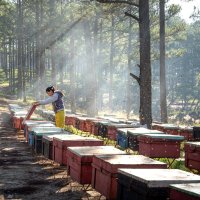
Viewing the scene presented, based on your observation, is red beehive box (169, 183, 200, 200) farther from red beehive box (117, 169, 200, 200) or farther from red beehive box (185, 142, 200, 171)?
red beehive box (185, 142, 200, 171)

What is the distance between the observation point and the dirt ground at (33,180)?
340 inches

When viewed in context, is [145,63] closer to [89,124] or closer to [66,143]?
[89,124]

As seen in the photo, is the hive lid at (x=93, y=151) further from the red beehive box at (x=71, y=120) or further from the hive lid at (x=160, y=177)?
the red beehive box at (x=71, y=120)

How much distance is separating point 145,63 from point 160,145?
6.41 meters

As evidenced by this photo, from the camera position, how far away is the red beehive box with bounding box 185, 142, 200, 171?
9383 mm

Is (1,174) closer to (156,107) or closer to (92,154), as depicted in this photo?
(92,154)

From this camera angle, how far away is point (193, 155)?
377 inches

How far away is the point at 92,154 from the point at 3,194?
2.27 meters

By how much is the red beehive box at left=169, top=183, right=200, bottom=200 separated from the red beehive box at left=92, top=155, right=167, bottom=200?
1715 mm

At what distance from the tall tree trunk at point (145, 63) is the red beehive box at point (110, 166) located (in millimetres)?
8888

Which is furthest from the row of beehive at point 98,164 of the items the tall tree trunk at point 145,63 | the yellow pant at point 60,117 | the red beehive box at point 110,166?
the tall tree trunk at point 145,63

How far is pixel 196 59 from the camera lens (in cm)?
9100

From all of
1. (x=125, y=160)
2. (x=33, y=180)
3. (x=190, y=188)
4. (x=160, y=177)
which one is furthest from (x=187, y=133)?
(x=190, y=188)

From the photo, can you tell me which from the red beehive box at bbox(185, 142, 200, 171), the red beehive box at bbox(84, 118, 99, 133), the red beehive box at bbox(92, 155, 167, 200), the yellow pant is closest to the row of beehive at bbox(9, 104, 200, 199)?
the red beehive box at bbox(92, 155, 167, 200)
